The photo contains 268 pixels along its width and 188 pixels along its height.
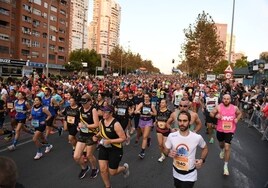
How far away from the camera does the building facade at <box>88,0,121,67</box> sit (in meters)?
168

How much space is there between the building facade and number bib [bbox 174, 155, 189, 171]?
552ft

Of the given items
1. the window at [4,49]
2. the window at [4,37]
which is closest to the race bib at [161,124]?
the window at [4,49]

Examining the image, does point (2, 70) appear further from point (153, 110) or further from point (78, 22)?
point (78, 22)

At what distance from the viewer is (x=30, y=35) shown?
211 feet

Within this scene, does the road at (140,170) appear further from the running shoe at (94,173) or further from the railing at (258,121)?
the railing at (258,121)

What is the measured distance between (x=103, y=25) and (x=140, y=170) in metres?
169

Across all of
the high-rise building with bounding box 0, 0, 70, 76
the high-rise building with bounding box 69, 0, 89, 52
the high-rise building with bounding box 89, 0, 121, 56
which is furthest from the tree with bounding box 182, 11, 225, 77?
the high-rise building with bounding box 89, 0, 121, 56

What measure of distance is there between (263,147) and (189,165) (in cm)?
755

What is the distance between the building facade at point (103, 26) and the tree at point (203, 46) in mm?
127163

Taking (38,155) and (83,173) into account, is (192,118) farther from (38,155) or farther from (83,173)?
(38,155)

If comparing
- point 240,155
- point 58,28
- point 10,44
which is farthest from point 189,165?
point 58,28

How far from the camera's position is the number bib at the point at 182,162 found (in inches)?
169

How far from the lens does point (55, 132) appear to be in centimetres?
1203

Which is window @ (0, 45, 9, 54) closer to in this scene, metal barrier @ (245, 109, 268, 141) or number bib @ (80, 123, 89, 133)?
metal barrier @ (245, 109, 268, 141)
